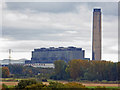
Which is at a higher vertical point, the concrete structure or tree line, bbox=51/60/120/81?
the concrete structure

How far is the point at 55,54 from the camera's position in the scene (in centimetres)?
11031

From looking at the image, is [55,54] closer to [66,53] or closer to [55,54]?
[55,54]

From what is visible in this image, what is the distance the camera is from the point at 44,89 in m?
24.3

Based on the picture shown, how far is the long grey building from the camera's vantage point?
10838cm

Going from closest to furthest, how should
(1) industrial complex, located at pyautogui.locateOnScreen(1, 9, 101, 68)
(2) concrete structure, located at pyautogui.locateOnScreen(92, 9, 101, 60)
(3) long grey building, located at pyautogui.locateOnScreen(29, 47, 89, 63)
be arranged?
(2) concrete structure, located at pyautogui.locateOnScreen(92, 9, 101, 60) → (1) industrial complex, located at pyautogui.locateOnScreen(1, 9, 101, 68) → (3) long grey building, located at pyautogui.locateOnScreen(29, 47, 89, 63)

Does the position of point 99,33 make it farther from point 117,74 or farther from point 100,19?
point 117,74

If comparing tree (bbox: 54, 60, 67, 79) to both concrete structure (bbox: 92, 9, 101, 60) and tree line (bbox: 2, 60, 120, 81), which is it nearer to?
tree line (bbox: 2, 60, 120, 81)

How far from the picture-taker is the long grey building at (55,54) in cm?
10838

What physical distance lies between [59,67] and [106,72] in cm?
830

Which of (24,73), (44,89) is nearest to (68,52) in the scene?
(24,73)

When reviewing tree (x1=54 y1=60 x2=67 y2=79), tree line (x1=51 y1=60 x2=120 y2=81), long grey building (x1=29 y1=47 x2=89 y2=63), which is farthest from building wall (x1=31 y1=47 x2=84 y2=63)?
tree line (x1=51 y1=60 x2=120 y2=81)

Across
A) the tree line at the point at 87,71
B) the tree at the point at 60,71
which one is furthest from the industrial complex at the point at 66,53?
the tree line at the point at 87,71

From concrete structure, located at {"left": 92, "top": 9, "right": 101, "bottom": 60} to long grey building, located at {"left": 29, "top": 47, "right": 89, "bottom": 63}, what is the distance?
6.74m

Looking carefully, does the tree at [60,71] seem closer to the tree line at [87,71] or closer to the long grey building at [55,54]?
the tree line at [87,71]
